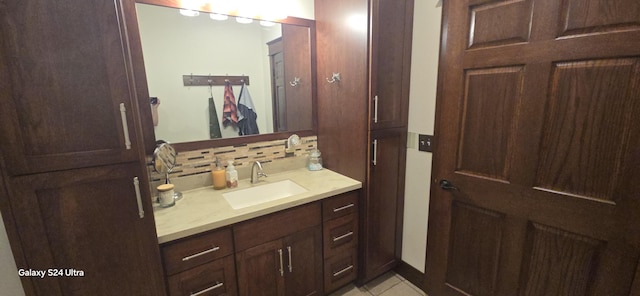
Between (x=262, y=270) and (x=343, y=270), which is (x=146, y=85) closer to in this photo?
(x=262, y=270)

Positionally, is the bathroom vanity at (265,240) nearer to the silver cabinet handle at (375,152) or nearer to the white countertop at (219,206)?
the white countertop at (219,206)

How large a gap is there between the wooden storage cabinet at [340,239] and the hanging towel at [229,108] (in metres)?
0.85

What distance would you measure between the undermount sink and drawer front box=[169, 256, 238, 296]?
0.39 metres

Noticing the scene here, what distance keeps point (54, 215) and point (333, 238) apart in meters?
1.34

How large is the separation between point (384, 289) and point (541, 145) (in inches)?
55.0

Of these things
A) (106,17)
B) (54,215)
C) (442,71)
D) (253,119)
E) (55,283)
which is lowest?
(55,283)

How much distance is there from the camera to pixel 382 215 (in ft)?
5.98

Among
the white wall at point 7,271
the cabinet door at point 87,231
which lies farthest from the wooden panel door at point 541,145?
the white wall at point 7,271

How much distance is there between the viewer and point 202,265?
4.00 feet

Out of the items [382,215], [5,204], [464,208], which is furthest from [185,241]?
[464,208]

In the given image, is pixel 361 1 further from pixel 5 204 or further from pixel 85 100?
pixel 5 204

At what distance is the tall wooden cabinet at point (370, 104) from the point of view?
61.6 inches

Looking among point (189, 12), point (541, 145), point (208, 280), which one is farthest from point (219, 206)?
point (541, 145)

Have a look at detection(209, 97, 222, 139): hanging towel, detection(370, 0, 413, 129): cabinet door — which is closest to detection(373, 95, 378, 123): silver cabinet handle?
detection(370, 0, 413, 129): cabinet door
